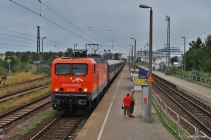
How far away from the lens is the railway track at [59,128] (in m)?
15.2

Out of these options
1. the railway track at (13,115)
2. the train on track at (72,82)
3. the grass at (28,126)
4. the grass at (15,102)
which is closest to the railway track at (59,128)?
the grass at (28,126)

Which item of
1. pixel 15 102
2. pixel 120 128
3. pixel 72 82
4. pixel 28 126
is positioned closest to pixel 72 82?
pixel 72 82

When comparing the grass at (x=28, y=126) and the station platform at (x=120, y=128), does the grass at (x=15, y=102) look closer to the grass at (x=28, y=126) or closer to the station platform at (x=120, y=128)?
the grass at (x=28, y=126)

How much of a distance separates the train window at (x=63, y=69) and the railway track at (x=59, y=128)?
7.57ft

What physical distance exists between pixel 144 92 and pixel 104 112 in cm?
259

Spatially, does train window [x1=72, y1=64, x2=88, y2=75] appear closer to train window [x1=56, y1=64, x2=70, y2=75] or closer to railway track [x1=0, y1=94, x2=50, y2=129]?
train window [x1=56, y1=64, x2=70, y2=75]

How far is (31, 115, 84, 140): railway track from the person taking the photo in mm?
15172

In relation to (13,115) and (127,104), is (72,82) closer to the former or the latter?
(127,104)

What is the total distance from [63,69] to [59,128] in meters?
4.24

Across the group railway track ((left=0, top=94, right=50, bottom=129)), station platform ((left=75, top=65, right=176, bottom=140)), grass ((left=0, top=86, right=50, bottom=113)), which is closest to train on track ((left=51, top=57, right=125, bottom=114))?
station platform ((left=75, top=65, right=176, bottom=140))

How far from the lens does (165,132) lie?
50.6 feet

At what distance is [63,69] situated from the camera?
67.4 feet

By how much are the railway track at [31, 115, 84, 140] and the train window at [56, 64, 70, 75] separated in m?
2.31

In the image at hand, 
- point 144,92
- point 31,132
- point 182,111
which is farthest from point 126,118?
point 182,111
